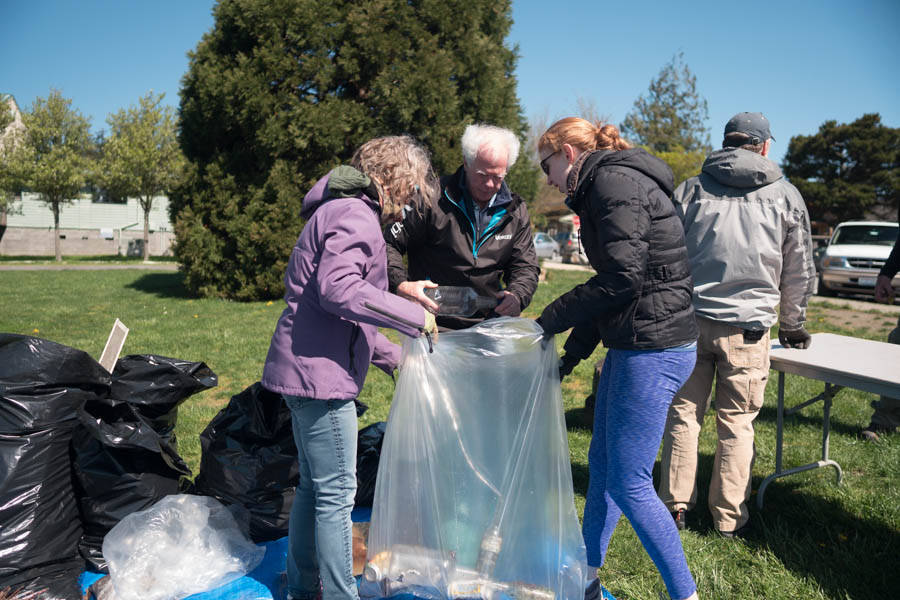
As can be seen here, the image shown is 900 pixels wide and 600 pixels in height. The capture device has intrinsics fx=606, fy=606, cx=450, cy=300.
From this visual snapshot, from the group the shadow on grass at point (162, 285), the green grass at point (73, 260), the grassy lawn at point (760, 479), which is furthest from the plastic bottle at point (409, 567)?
the green grass at point (73, 260)

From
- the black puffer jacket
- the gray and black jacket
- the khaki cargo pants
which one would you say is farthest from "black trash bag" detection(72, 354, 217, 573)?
the gray and black jacket

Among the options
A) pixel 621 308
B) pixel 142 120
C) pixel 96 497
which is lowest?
pixel 96 497

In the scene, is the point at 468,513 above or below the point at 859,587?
above

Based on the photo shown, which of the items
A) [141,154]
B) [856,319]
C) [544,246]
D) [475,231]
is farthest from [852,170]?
[475,231]

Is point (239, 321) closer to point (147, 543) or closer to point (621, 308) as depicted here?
point (147, 543)

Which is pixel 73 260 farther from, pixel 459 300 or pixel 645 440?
pixel 645 440

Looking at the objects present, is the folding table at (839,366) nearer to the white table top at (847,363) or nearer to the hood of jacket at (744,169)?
the white table top at (847,363)

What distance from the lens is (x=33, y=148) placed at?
20.5 metres

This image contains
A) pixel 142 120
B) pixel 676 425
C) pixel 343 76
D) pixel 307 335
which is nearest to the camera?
pixel 307 335

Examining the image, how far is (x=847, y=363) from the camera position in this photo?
8.47 ft

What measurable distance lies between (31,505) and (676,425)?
258 cm

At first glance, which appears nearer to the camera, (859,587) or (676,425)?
(859,587)

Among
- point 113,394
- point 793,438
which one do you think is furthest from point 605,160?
point 793,438

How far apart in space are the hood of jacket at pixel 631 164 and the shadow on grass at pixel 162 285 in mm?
9238
